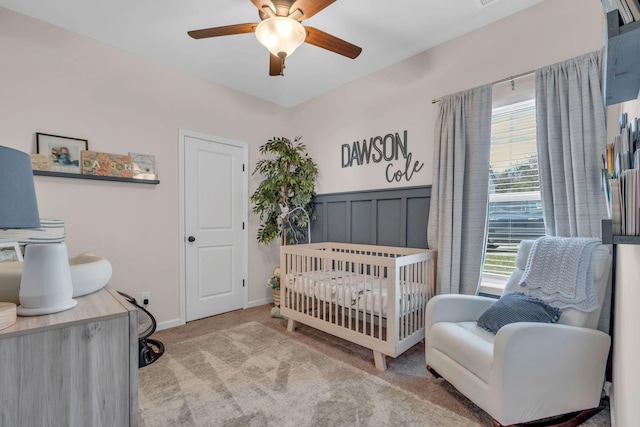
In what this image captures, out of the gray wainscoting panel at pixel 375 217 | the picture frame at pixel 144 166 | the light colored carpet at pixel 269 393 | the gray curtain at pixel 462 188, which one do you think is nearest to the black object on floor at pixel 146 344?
the light colored carpet at pixel 269 393

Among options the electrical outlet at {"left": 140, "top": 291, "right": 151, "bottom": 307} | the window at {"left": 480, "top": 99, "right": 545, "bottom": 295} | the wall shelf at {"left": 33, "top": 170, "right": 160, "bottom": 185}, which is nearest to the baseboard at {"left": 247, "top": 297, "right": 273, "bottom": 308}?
the electrical outlet at {"left": 140, "top": 291, "right": 151, "bottom": 307}

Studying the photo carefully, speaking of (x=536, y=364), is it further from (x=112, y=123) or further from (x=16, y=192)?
(x=112, y=123)

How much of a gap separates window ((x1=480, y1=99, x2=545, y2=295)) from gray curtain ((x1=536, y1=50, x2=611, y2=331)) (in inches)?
7.3

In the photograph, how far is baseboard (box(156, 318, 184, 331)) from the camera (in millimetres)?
2943

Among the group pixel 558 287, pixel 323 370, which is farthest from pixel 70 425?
pixel 558 287

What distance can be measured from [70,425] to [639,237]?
1401mm

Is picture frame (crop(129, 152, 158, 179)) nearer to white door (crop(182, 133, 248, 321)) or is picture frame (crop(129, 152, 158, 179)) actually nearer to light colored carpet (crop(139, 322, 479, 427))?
white door (crop(182, 133, 248, 321))

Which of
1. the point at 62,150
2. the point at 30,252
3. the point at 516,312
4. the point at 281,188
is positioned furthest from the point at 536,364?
the point at 62,150

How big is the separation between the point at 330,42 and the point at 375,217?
167 centimetres

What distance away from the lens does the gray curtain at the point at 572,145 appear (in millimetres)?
1775

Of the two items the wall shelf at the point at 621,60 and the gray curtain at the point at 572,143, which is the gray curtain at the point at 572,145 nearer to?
the gray curtain at the point at 572,143

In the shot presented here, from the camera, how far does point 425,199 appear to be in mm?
2691

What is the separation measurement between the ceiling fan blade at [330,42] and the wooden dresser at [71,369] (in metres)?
1.75

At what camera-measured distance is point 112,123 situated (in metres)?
2.67
